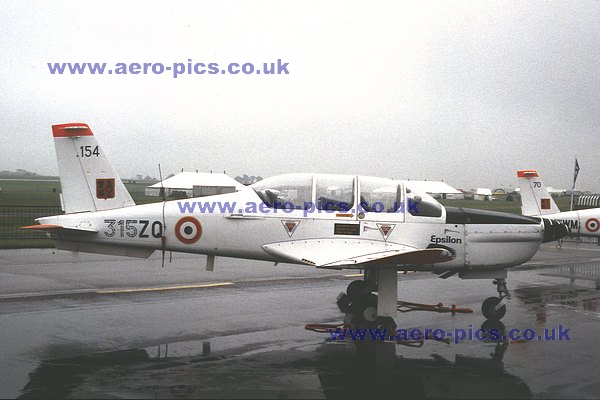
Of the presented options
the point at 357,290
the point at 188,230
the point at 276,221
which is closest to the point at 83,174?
the point at 188,230

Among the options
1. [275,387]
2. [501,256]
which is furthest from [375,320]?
[275,387]

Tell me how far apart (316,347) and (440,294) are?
586 centimetres

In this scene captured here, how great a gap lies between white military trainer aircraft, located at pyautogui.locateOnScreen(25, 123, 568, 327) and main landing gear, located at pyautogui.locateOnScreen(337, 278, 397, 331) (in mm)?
26

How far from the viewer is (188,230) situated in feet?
31.8

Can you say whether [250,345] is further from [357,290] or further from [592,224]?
[592,224]

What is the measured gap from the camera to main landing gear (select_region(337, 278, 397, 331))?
31.0 feet

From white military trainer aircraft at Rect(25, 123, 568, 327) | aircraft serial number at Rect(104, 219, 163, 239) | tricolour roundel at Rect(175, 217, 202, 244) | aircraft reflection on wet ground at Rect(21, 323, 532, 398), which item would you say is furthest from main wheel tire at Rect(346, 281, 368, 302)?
aircraft serial number at Rect(104, 219, 163, 239)

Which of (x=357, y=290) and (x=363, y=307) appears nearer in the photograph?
(x=363, y=307)

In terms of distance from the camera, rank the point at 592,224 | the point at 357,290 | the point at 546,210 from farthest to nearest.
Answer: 1. the point at 546,210
2. the point at 592,224
3. the point at 357,290

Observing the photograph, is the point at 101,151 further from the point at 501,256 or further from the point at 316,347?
the point at 501,256

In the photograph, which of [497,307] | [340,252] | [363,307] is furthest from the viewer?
[497,307]

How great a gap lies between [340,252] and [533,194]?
1637 cm

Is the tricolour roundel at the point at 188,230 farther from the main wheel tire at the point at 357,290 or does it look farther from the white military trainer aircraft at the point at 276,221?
the main wheel tire at the point at 357,290

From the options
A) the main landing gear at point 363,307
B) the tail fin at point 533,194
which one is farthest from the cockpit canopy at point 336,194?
the tail fin at point 533,194
